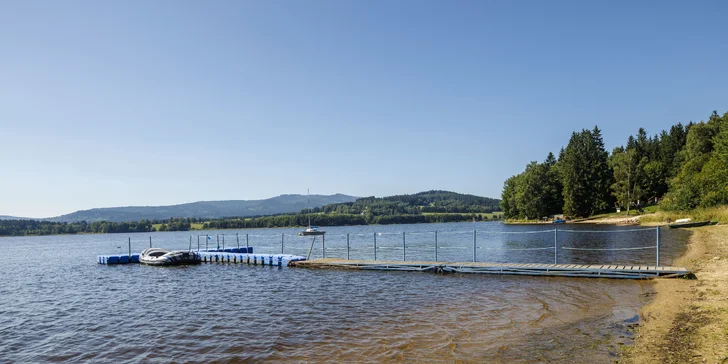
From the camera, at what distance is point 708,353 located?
8570mm

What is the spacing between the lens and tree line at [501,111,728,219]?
82387mm

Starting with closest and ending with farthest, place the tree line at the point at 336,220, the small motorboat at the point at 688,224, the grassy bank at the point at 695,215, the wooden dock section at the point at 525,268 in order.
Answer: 1. the wooden dock section at the point at 525,268
2. the grassy bank at the point at 695,215
3. the small motorboat at the point at 688,224
4. the tree line at the point at 336,220

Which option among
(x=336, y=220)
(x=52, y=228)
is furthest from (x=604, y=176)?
(x=52, y=228)

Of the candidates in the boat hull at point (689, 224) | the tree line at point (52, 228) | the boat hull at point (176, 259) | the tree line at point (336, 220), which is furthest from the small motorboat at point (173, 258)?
the tree line at point (52, 228)

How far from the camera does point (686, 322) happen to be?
443 inches

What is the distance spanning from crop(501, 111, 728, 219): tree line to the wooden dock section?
181ft

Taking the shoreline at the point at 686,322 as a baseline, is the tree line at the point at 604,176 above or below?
above

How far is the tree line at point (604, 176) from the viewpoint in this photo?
82.4 metres

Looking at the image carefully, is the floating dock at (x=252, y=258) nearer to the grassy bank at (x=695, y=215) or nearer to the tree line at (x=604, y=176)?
the grassy bank at (x=695, y=215)

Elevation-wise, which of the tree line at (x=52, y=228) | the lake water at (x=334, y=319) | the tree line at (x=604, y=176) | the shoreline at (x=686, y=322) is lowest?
the tree line at (x=52, y=228)

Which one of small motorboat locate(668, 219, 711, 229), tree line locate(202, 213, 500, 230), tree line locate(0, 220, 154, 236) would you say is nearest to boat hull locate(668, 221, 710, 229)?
small motorboat locate(668, 219, 711, 229)

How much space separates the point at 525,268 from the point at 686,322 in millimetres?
11271

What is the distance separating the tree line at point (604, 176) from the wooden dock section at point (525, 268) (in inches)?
2170

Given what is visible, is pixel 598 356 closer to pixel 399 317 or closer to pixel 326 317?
pixel 399 317
